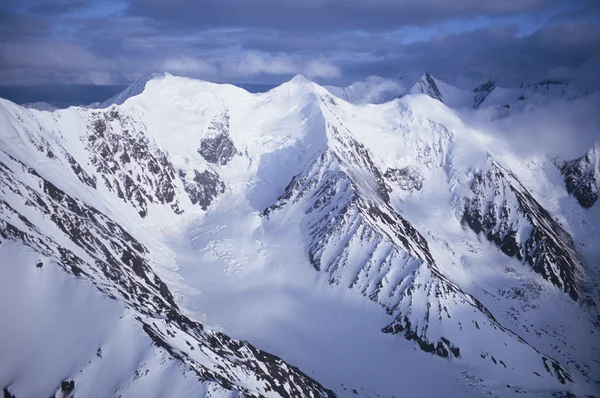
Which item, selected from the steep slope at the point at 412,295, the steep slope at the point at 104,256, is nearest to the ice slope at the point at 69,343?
the steep slope at the point at 104,256

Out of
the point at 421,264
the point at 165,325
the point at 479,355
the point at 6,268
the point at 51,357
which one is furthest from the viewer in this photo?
the point at 421,264

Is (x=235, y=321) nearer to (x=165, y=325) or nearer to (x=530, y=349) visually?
(x=165, y=325)

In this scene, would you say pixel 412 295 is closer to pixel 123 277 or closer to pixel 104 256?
pixel 123 277

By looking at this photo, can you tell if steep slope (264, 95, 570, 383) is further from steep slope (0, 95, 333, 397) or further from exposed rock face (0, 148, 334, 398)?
exposed rock face (0, 148, 334, 398)

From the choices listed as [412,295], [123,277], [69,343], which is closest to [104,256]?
[123,277]

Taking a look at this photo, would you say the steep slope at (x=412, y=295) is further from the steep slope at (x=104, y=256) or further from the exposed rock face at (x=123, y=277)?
the exposed rock face at (x=123, y=277)

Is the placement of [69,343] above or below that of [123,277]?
above

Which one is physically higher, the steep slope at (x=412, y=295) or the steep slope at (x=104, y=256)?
the steep slope at (x=104, y=256)

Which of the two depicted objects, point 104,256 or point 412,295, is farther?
point 412,295

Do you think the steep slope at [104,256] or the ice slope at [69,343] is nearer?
the ice slope at [69,343]

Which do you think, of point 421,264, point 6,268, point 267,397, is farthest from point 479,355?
point 6,268

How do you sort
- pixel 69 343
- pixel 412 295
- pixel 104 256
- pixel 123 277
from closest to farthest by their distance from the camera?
1. pixel 69 343
2. pixel 123 277
3. pixel 104 256
4. pixel 412 295
